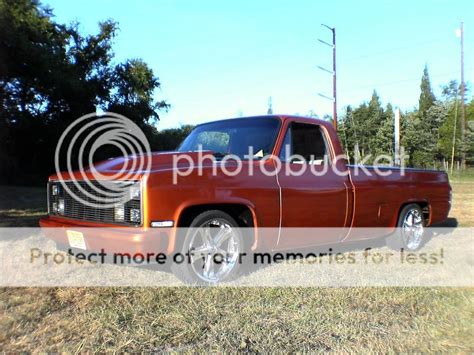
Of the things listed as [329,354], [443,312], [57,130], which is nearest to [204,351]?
[329,354]

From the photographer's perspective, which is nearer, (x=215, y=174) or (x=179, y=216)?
(x=179, y=216)

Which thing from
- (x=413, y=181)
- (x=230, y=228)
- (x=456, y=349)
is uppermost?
(x=413, y=181)

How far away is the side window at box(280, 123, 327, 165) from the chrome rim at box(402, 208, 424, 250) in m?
1.93

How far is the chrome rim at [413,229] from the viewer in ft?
22.4

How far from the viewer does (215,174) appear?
460 centimetres

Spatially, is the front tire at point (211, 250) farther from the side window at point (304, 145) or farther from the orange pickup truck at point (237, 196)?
the side window at point (304, 145)

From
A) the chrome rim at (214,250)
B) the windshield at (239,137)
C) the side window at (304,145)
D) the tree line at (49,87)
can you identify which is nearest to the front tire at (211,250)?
the chrome rim at (214,250)

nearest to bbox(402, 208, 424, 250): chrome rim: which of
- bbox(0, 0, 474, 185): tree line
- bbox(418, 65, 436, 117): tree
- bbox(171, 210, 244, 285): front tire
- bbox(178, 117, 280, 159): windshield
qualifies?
bbox(178, 117, 280, 159): windshield

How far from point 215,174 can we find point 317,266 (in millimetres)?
1867

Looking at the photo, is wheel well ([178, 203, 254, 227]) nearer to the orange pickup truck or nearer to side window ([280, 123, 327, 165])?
the orange pickup truck

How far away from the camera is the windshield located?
5312 mm

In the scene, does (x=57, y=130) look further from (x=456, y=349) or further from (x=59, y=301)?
(x=456, y=349)

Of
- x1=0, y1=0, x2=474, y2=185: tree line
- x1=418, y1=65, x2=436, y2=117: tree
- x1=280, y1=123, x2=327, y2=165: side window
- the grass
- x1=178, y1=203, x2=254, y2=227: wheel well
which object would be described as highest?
x1=418, y1=65, x2=436, y2=117: tree

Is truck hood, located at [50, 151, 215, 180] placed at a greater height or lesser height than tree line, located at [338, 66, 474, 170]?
lesser
